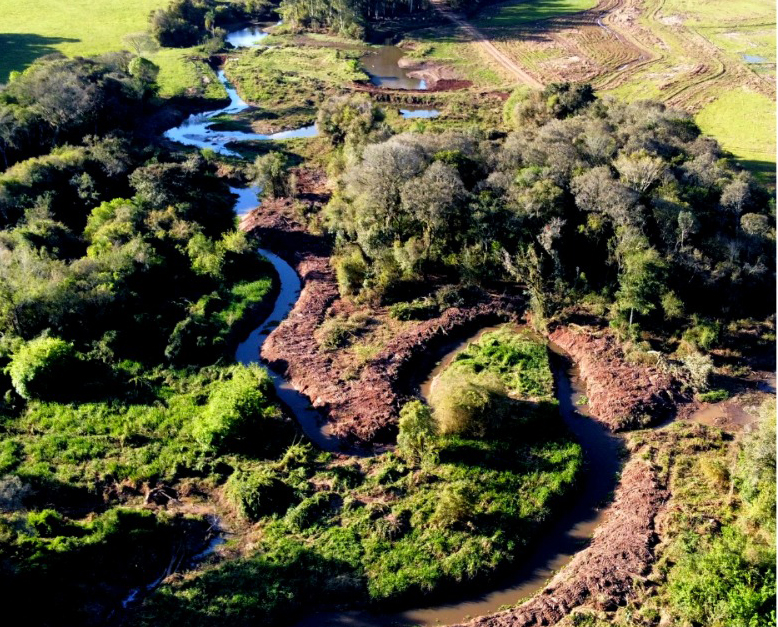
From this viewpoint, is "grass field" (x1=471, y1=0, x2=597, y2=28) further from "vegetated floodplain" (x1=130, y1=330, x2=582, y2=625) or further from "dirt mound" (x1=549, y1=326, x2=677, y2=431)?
"vegetated floodplain" (x1=130, y1=330, x2=582, y2=625)

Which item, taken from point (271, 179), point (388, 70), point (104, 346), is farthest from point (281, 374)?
point (388, 70)

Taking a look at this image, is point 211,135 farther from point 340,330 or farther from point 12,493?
point 12,493

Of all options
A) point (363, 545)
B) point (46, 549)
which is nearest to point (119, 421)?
point (46, 549)

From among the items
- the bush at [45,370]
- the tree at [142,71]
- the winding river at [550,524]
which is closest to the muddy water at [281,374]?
the winding river at [550,524]

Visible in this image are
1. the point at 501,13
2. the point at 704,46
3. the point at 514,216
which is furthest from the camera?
the point at 501,13

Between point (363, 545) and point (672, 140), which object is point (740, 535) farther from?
point (672, 140)

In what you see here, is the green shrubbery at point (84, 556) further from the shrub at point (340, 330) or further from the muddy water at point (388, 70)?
the muddy water at point (388, 70)

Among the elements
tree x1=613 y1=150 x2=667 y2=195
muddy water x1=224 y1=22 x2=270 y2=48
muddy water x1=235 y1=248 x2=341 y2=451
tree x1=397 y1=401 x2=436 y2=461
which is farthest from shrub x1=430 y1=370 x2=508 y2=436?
muddy water x1=224 y1=22 x2=270 y2=48
